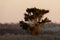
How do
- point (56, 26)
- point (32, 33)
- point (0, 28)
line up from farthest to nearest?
point (56, 26), point (0, 28), point (32, 33)

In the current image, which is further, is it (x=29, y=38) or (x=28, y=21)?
(x=28, y=21)

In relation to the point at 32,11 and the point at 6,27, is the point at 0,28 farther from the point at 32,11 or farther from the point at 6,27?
the point at 32,11

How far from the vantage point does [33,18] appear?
2.24 metres

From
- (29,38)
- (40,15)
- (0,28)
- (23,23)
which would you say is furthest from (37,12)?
(0,28)

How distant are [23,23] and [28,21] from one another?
2.4 inches

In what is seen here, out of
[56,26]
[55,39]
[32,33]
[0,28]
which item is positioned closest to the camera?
[55,39]

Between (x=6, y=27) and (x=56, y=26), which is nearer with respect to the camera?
(x=6, y=27)

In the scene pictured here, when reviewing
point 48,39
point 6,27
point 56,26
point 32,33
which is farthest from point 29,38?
point 56,26

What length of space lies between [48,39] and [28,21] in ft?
1.56

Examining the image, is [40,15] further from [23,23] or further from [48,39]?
[48,39]

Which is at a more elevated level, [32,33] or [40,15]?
[40,15]

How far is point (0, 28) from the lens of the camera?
261cm

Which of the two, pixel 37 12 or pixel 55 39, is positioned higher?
pixel 37 12

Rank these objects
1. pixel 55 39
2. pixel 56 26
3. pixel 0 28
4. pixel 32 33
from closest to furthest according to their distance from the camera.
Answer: pixel 55 39
pixel 32 33
pixel 0 28
pixel 56 26
